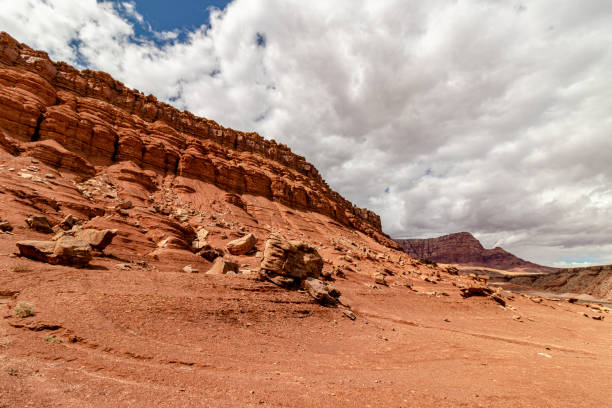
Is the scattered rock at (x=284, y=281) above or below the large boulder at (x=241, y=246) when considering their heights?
below

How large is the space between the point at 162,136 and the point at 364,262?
4840 centimetres

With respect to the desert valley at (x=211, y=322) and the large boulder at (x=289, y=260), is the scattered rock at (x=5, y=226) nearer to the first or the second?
the desert valley at (x=211, y=322)

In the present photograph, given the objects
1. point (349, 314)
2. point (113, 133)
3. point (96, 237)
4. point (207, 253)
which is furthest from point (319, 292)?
point (113, 133)

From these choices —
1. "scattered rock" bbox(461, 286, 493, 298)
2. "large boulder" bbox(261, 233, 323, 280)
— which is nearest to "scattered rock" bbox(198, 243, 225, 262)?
"large boulder" bbox(261, 233, 323, 280)

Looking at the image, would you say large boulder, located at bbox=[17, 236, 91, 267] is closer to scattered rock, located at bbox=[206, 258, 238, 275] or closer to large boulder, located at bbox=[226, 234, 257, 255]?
scattered rock, located at bbox=[206, 258, 238, 275]

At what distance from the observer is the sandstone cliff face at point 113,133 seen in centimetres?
3288

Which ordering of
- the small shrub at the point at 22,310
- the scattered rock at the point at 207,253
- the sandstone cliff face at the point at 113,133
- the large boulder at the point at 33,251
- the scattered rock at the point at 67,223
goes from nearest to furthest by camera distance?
the small shrub at the point at 22,310 → the large boulder at the point at 33,251 → the scattered rock at the point at 67,223 → the scattered rock at the point at 207,253 → the sandstone cliff face at the point at 113,133

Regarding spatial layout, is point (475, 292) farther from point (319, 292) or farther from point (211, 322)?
point (211, 322)

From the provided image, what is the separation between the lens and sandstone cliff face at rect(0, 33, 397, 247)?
32.9m

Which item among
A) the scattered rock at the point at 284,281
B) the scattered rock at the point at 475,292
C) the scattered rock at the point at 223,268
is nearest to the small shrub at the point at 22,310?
the scattered rock at the point at 223,268

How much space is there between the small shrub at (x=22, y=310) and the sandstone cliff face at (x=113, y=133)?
109 feet

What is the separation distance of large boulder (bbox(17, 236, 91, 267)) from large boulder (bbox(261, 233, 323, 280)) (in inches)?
365

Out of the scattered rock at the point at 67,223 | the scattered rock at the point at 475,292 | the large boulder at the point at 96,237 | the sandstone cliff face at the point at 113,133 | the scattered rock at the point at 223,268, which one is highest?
the sandstone cliff face at the point at 113,133

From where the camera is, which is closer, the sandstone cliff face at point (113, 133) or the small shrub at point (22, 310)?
the small shrub at point (22, 310)
